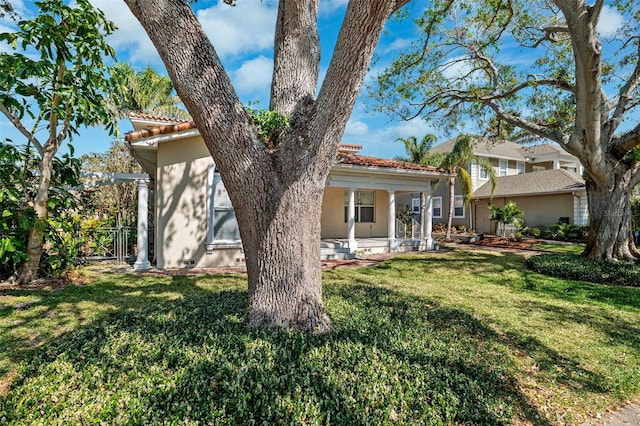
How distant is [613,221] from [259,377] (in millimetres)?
11927

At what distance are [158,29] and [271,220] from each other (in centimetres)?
212

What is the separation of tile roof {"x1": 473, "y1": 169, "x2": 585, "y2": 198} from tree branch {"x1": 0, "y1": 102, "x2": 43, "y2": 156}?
22768mm

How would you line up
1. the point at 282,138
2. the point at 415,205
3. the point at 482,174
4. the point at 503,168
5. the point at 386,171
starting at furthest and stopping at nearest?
the point at 503,168 < the point at 415,205 < the point at 482,174 < the point at 386,171 < the point at 282,138

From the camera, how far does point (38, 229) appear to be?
22.0 feet

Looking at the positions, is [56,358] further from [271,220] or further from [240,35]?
[240,35]

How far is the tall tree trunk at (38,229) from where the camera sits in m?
6.80

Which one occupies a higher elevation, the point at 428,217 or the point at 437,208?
the point at 437,208

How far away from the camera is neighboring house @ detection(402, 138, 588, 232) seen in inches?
753

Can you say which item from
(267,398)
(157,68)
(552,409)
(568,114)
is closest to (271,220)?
(267,398)

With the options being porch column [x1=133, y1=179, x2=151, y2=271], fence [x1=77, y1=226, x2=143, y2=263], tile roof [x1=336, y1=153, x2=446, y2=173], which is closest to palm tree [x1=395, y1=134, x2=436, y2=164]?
tile roof [x1=336, y1=153, x2=446, y2=173]

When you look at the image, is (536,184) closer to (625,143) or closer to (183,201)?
(625,143)

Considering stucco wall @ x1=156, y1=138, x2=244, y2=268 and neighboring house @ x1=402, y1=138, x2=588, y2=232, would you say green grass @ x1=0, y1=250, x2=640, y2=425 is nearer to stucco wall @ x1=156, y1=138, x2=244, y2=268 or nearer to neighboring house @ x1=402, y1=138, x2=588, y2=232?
stucco wall @ x1=156, y1=138, x2=244, y2=268

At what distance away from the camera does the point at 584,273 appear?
8.62 meters

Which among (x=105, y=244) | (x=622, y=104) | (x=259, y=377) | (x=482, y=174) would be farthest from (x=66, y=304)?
(x=482, y=174)
